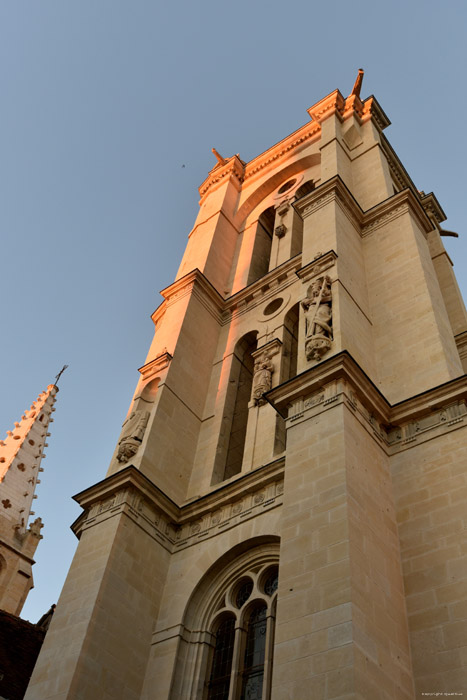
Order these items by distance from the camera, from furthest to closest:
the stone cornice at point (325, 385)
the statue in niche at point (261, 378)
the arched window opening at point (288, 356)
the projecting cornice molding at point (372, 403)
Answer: the statue in niche at point (261, 378)
the arched window opening at point (288, 356)
the stone cornice at point (325, 385)
the projecting cornice molding at point (372, 403)

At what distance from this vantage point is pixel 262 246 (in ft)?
78.8

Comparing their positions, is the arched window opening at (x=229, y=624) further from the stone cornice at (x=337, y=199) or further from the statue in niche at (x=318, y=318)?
the stone cornice at (x=337, y=199)

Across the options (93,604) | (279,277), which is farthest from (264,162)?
(93,604)

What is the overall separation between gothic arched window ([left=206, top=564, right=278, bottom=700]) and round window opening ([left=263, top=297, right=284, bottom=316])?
26.8 feet

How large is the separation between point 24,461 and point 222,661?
77.3 feet

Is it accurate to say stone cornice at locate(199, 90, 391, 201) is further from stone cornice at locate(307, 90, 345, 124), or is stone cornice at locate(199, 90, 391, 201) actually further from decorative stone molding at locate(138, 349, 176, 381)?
decorative stone molding at locate(138, 349, 176, 381)

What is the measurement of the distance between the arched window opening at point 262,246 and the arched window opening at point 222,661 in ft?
37.6

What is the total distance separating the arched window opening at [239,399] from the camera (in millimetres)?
15695

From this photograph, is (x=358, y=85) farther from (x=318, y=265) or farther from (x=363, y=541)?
(x=363, y=541)

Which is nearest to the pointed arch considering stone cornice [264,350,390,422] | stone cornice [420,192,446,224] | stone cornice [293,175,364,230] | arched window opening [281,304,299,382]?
stone cornice [420,192,446,224]

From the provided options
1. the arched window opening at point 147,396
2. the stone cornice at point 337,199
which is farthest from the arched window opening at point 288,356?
the arched window opening at point 147,396

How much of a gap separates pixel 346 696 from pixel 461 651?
1820 millimetres

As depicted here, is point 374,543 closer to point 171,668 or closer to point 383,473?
point 383,473

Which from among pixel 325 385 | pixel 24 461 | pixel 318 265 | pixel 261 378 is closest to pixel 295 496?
pixel 325 385
